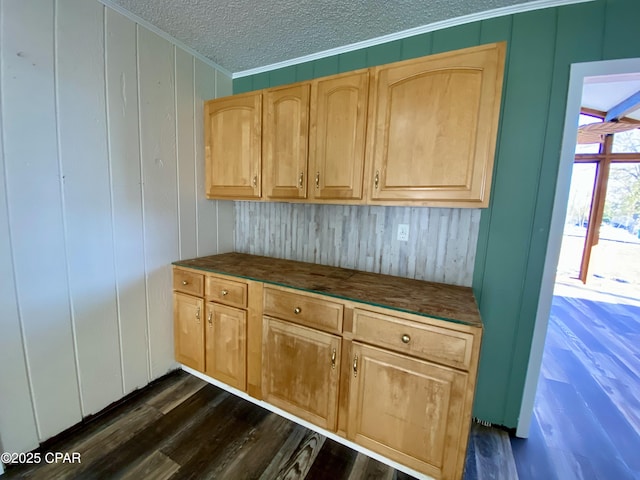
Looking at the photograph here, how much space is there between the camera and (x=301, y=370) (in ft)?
4.92

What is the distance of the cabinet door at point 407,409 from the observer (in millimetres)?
1160

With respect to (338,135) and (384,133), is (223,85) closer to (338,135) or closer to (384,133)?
(338,135)

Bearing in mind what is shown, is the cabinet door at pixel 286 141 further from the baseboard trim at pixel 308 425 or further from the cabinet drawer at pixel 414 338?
the baseboard trim at pixel 308 425

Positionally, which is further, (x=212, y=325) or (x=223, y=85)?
(x=223, y=85)

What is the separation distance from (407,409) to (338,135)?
5.00 ft

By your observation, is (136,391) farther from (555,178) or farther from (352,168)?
(555,178)

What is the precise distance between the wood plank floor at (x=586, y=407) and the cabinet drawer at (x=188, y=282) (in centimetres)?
219

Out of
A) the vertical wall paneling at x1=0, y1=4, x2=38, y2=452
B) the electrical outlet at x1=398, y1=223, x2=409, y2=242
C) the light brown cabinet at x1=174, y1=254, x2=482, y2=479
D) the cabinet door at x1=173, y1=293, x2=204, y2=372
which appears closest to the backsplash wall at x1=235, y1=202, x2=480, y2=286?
the electrical outlet at x1=398, y1=223, x2=409, y2=242

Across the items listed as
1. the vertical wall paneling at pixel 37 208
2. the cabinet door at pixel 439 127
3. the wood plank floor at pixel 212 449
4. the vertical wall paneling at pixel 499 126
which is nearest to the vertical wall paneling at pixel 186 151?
the vertical wall paneling at pixel 37 208

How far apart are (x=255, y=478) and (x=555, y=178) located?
7.33 ft

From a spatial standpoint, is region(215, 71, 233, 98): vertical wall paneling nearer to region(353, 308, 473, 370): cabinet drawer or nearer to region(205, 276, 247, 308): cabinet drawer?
region(205, 276, 247, 308): cabinet drawer

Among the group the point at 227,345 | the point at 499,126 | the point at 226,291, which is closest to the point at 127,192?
the point at 226,291

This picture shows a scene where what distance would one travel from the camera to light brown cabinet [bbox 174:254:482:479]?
1.16m

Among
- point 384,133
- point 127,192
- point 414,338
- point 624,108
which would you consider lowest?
point 414,338
